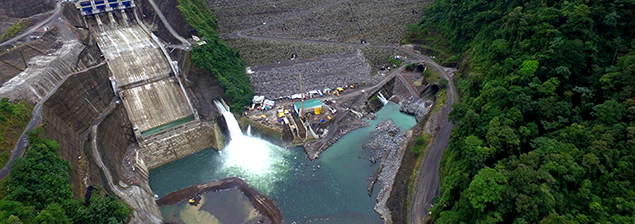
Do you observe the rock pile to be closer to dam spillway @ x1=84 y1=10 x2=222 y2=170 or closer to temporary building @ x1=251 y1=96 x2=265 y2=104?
temporary building @ x1=251 y1=96 x2=265 y2=104

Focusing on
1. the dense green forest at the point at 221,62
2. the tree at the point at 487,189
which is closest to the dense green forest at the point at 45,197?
the dense green forest at the point at 221,62

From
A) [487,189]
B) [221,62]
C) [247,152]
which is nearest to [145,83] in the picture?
[221,62]

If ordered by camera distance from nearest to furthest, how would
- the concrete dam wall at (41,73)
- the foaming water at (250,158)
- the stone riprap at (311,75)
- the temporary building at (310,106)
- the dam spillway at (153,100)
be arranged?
1. the concrete dam wall at (41,73)
2. the foaming water at (250,158)
3. the dam spillway at (153,100)
4. the temporary building at (310,106)
5. the stone riprap at (311,75)

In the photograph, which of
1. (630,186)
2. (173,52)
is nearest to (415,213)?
(630,186)

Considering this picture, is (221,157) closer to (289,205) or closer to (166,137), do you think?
(166,137)

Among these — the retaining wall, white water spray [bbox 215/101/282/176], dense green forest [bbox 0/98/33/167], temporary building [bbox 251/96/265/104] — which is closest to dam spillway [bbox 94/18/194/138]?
the retaining wall

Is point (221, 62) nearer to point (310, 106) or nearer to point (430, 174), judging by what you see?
point (310, 106)

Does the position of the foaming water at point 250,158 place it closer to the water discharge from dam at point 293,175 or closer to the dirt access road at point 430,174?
the water discharge from dam at point 293,175
